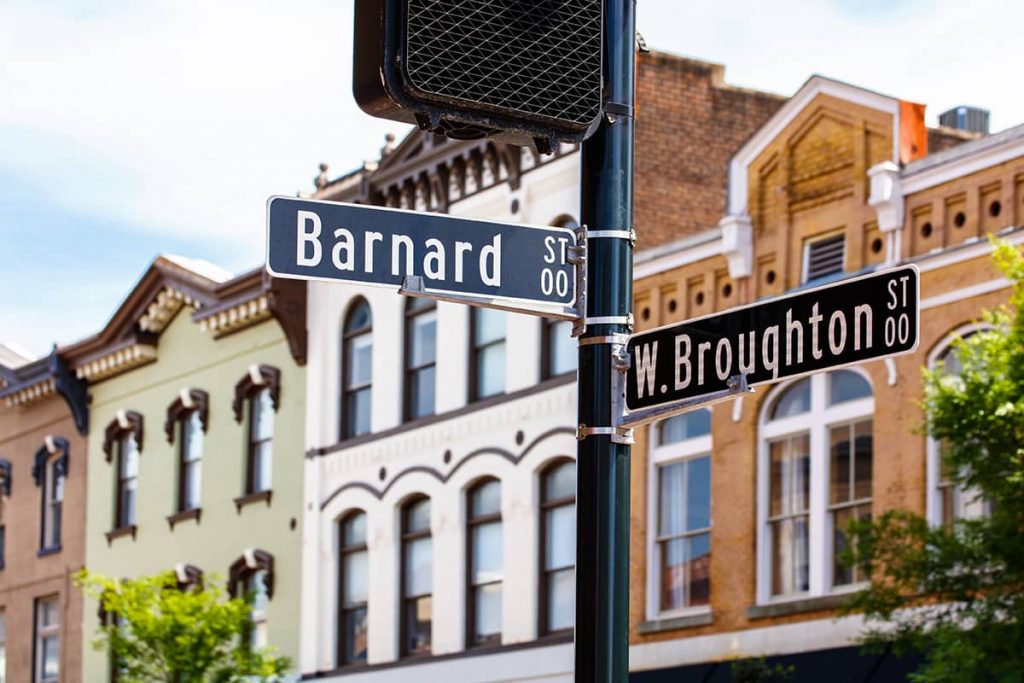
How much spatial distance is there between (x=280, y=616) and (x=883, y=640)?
15827mm

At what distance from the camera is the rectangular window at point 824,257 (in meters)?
22.7

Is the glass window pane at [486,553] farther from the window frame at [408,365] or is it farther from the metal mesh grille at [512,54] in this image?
the metal mesh grille at [512,54]

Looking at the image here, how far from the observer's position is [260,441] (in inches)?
1286

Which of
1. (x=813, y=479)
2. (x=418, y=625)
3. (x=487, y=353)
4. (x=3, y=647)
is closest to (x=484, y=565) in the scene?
(x=418, y=625)

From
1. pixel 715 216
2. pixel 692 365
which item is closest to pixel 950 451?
pixel 692 365

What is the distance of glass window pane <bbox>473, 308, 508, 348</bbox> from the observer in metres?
27.8

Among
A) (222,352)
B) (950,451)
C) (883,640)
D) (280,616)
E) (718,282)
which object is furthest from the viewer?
(222,352)

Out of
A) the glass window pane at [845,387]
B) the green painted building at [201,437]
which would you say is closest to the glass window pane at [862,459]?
the glass window pane at [845,387]

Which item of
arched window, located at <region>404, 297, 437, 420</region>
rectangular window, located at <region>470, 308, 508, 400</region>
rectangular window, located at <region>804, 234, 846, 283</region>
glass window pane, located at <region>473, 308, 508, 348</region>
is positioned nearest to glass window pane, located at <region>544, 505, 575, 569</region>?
rectangular window, located at <region>470, 308, 508, 400</region>

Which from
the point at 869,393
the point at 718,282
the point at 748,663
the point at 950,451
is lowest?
the point at 748,663

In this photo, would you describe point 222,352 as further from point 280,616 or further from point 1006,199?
point 1006,199

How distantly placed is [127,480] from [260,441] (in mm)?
4564

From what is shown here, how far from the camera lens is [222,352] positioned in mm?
33656

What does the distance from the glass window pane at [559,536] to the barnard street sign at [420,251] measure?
65.3ft
